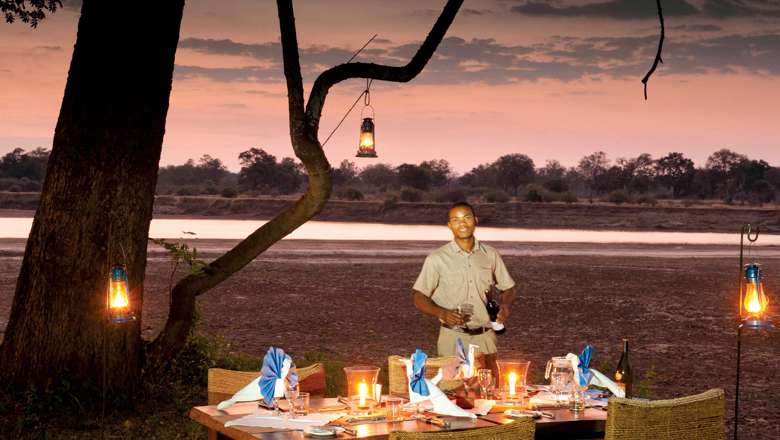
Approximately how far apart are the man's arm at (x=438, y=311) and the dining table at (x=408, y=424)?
1.53 meters

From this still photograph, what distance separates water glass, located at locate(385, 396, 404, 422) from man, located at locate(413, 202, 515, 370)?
193cm

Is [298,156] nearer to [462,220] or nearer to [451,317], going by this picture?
[462,220]

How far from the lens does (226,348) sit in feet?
40.6

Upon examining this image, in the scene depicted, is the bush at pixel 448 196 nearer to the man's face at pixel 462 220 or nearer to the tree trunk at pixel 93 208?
the tree trunk at pixel 93 208

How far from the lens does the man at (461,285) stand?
7.57 m

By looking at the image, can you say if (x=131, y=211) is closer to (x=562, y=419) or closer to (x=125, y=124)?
(x=125, y=124)

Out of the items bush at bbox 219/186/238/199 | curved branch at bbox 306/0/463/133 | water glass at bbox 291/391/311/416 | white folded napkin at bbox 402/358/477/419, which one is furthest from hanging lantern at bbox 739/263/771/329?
bush at bbox 219/186/238/199

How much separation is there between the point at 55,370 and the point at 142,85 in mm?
2429

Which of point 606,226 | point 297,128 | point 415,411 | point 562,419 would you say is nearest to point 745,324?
point 562,419

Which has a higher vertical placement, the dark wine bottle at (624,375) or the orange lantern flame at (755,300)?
the orange lantern flame at (755,300)

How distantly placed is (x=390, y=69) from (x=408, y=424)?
4.53 meters

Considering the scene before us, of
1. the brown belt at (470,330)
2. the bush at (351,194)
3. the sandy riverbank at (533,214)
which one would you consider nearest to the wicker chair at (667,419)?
the brown belt at (470,330)

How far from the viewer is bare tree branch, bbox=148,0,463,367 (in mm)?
8875

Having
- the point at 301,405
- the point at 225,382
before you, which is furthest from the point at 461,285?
the point at 301,405
